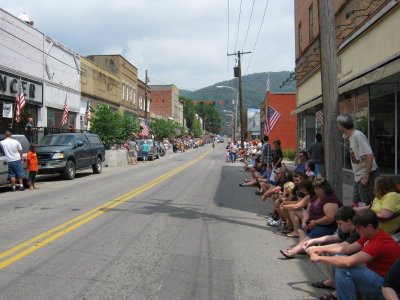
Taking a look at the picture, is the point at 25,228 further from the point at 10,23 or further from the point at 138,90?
the point at 138,90

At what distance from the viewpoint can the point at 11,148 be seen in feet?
40.8

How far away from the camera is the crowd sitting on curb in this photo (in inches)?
151

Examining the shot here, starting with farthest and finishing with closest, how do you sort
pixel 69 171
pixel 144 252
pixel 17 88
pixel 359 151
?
pixel 17 88, pixel 69 171, pixel 359 151, pixel 144 252

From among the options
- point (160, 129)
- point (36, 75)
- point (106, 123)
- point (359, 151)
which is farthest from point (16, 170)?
point (160, 129)

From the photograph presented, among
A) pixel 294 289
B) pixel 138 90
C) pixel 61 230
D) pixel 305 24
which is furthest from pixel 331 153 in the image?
pixel 138 90

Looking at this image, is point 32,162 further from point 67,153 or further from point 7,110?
point 7,110

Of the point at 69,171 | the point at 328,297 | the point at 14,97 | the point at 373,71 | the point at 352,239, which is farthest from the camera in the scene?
the point at 14,97

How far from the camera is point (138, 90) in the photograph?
54.4m

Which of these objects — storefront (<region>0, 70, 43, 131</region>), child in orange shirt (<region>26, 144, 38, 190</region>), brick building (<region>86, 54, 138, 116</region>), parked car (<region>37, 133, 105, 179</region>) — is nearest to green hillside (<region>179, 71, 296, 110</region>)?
brick building (<region>86, 54, 138, 116</region>)

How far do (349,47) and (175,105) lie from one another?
82.1 metres

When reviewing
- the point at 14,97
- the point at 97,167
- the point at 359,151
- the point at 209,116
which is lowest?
the point at 97,167

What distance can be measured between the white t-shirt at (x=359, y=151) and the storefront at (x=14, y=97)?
1928 centimetres

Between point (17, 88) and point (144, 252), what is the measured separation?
20146 millimetres

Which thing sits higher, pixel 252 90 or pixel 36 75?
pixel 252 90
